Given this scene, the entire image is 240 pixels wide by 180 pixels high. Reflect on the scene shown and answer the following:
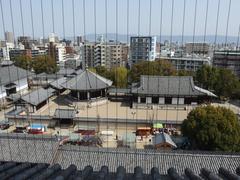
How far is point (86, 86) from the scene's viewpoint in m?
13.7

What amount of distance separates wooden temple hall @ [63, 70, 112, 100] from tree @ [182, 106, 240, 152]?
7007mm

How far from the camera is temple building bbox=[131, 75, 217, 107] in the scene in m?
13.0

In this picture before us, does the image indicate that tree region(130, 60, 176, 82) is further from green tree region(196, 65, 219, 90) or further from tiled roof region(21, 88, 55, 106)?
tiled roof region(21, 88, 55, 106)

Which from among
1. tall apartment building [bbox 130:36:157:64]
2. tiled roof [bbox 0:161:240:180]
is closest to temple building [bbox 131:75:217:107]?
tiled roof [bbox 0:161:240:180]

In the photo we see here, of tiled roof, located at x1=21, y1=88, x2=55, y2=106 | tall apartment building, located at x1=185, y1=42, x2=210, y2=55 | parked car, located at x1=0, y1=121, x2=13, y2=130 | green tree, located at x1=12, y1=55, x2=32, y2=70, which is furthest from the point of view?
green tree, located at x1=12, y1=55, x2=32, y2=70

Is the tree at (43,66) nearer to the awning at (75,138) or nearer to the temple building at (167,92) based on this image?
the temple building at (167,92)

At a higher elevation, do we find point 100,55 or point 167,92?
point 100,55

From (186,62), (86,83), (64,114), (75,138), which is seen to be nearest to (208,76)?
(86,83)

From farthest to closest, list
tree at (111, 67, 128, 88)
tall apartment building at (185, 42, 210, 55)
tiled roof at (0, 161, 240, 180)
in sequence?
1. tree at (111, 67, 128, 88)
2. tall apartment building at (185, 42, 210, 55)
3. tiled roof at (0, 161, 240, 180)

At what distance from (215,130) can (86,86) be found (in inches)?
320

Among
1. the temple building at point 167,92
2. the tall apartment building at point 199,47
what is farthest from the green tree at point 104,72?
the tall apartment building at point 199,47

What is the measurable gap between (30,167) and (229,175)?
5.85ft

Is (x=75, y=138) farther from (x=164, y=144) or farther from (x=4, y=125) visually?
(x=4, y=125)

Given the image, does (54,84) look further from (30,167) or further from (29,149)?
(30,167)
